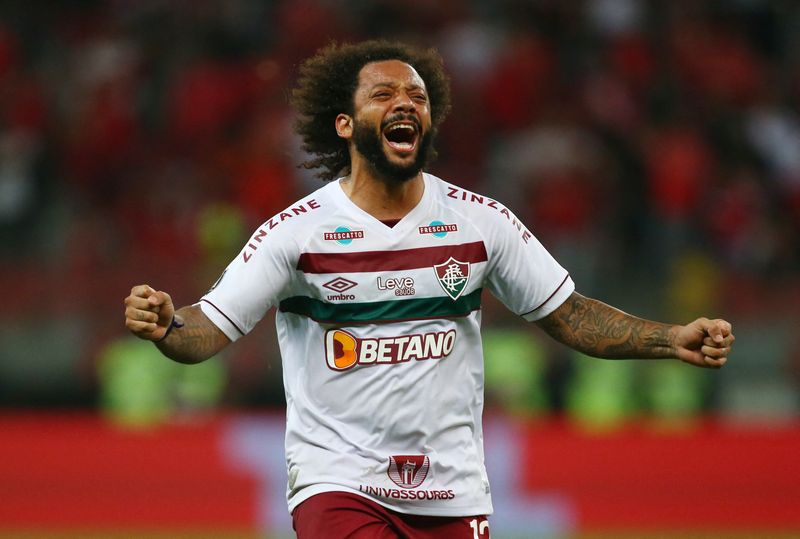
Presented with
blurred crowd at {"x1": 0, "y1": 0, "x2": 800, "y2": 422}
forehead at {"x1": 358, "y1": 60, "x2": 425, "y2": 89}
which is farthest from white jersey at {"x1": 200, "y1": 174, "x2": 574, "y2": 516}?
blurred crowd at {"x1": 0, "y1": 0, "x2": 800, "y2": 422}

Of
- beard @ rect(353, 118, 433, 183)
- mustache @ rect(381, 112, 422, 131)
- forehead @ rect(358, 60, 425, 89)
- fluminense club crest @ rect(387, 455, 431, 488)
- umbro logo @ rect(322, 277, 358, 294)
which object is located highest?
forehead @ rect(358, 60, 425, 89)

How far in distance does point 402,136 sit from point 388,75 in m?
0.22

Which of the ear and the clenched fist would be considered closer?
the clenched fist

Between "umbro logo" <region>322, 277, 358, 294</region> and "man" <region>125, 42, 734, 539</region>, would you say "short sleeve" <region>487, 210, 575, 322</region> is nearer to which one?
"man" <region>125, 42, 734, 539</region>

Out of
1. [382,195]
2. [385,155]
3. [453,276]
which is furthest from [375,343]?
[385,155]

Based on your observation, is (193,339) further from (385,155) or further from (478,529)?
(478,529)

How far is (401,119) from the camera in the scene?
4387 millimetres

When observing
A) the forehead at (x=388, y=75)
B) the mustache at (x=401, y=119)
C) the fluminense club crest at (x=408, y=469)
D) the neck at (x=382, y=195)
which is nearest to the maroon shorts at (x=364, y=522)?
the fluminense club crest at (x=408, y=469)

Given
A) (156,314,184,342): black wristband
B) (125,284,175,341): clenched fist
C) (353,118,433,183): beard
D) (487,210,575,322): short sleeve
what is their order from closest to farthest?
(125,284,175,341): clenched fist, (156,314,184,342): black wristband, (353,118,433,183): beard, (487,210,575,322): short sleeve

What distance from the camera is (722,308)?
9.09m

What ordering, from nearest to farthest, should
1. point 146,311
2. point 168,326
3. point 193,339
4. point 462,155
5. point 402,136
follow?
1. point 146,311
2. point 168,326
3. point 193,339
4. point 402,136
5. point 462,155

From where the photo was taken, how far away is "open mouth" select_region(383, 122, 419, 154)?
4.37 metres

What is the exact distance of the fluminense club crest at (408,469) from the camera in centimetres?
425

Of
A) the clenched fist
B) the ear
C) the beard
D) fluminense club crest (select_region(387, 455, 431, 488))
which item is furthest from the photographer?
the ear
